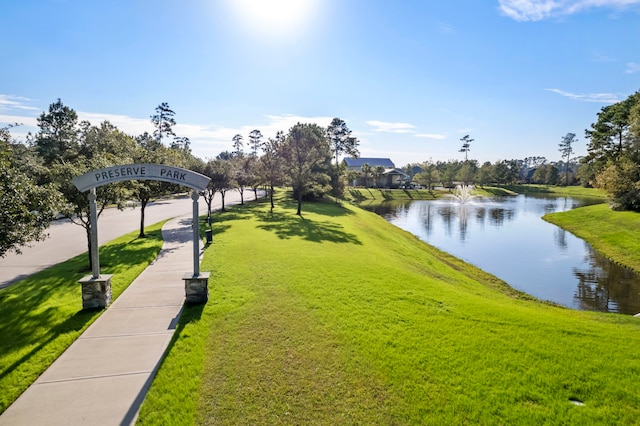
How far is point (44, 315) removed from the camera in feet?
28.6

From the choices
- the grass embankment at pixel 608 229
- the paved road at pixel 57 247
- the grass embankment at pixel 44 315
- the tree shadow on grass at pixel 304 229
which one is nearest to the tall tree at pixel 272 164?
the tree shadow on grass at pixel 304 229

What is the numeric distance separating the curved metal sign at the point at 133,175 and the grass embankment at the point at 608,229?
82.6ft

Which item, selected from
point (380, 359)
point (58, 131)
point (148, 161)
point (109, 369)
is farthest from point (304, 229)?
point (58, 131)

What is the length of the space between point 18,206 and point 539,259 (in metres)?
25.8

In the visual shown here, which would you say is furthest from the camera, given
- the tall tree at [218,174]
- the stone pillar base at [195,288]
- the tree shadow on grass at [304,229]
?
the tall tree at [218,174]

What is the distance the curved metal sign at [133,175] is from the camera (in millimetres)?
9211

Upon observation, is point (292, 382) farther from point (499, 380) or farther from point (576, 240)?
point (576, 240)

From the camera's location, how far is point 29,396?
5.62 m

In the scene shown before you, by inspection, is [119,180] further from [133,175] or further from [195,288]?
[195,288]

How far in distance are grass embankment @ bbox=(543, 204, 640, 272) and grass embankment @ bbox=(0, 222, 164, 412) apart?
89.2 feet

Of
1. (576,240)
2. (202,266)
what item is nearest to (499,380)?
(202,266)

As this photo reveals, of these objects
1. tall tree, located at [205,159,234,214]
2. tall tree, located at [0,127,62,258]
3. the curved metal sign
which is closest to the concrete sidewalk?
tall tree, located at [0,127,62,258]

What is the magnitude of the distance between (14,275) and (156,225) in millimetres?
11622

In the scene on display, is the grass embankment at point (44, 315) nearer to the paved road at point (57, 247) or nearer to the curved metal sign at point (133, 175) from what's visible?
the paved road at point (57, 247)
